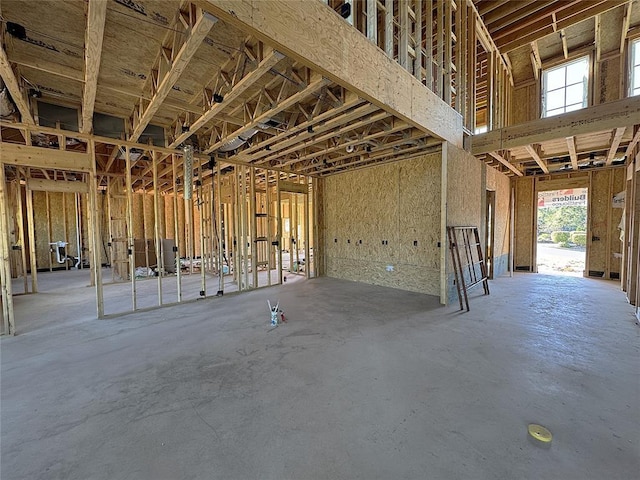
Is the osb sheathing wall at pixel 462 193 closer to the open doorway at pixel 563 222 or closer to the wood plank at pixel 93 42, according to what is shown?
the wood plank at pixel 93 42

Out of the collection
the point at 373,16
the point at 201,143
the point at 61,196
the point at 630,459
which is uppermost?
the point at 373,16

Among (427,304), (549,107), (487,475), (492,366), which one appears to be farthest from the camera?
(549,107)

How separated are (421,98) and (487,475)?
4.23m

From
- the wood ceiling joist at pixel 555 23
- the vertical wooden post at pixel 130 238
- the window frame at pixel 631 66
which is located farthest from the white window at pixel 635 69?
the vertical wooden post at pixel 130 238

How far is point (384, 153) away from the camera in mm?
5602

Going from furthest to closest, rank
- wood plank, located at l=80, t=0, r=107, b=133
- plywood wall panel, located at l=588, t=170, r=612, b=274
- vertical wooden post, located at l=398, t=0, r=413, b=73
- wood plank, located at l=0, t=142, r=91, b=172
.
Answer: plywood wall panel, located at l=588, t=170, r=612, b=274 → wood plank, located at l=0, t=142, r=91, b=172 → vertical wooden post, located at l=398, t=0, r=413, b=73 → wood plank, located at l=80, t=0, r=107, b=133

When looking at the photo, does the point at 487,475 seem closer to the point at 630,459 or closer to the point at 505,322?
the point at 630,459

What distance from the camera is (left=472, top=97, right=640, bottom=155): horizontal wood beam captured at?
13.5ft

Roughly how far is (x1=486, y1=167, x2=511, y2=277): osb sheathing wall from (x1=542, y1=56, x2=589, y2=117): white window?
7.50 feet

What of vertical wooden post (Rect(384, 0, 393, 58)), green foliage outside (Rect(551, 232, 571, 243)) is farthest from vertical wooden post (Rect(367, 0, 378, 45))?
green foliage outside (Rect(551, 232, 571, 243))

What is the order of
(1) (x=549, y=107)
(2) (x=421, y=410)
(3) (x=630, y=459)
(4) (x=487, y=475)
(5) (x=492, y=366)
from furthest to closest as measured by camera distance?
(1) (x=549, y=107) < (5) (x=492, y=366) < (2) (x=421, y=410) < (3) (x=630, y=459) < (4) (x=487, y=475)

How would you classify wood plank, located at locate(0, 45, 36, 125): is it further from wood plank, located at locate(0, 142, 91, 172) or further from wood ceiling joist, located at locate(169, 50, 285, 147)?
wood ceiling joist, located at locate(169, 50, 285, 147)

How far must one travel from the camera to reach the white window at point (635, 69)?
6.16 m

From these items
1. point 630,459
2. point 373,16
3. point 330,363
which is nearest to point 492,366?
point 630,459
